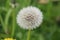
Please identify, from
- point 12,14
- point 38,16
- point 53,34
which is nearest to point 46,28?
point 53,34

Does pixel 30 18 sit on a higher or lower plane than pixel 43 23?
higher

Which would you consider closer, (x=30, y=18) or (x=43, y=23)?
(x=30, y=18)

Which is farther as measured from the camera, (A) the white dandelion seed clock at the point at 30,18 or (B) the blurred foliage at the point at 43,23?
(B) the blurred foliage at the point at 43,23

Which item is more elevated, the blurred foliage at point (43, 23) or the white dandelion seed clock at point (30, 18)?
the white dandelion seed clock at point (30, 18)

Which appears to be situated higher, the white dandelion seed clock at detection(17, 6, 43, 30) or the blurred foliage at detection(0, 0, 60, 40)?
the white dandelion seed clock at detection(17, 6, 43, 30)

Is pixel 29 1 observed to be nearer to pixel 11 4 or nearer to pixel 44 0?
pixel 11 4

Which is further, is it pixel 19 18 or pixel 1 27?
pixel 1 27

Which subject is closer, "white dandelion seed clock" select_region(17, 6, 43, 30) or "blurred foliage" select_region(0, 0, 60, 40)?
"white dandelion seed clock" select_region(17, 6, 43, 30)

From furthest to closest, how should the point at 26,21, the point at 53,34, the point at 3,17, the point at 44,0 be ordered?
the point at 44,0
the point at 3,17
the point at 53,34
the point at 26,21
